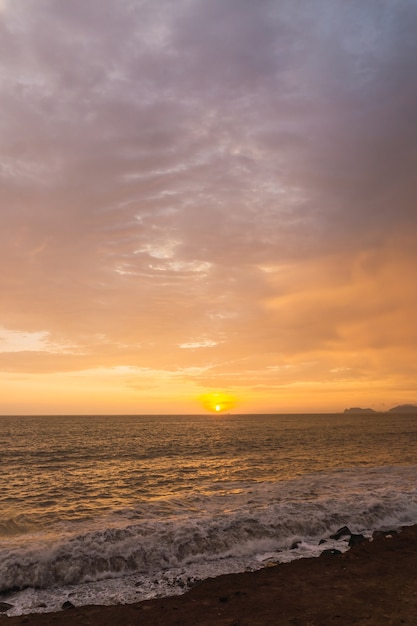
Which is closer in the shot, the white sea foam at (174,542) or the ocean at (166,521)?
the white sea foam at (174,542)

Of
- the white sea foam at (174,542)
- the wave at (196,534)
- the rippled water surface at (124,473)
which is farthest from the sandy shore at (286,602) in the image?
the rippled water surface at (124,473)

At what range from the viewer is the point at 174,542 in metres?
18.9

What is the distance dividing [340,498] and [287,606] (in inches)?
611

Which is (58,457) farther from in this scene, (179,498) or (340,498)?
(340,498)

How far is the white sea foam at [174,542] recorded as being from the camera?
605 inches

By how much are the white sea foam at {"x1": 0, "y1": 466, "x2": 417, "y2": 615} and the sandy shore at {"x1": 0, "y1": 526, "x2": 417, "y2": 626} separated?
3.88 feet

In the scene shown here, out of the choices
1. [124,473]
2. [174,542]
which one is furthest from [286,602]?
[124,473]

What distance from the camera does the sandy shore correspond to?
12.0 meters

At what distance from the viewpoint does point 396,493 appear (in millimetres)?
27969

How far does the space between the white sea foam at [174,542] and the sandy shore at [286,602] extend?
3.88 feet

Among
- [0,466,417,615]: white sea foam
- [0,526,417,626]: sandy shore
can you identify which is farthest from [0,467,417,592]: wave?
[0,526,417,626]: sandy shore

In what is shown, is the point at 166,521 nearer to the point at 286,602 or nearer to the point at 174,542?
the point at 174,542

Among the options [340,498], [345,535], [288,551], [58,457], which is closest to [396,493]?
[340,498]

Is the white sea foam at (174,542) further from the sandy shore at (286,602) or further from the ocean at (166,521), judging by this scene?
the sandy shore at (286,602)
